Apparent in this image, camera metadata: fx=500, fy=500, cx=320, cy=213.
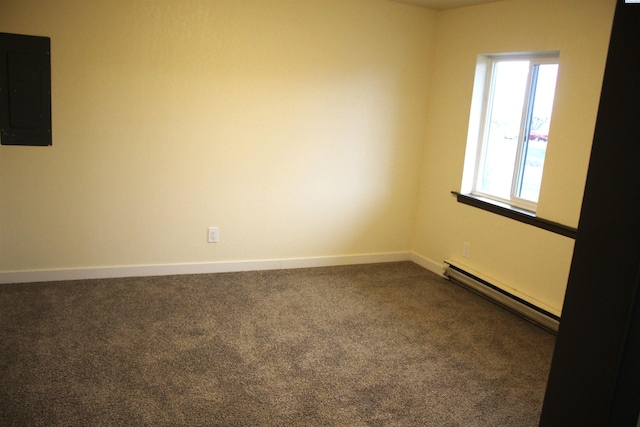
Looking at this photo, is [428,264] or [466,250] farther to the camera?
[428,264]

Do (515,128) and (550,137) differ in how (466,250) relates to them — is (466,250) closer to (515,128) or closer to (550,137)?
(515,128)

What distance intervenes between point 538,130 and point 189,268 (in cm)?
302

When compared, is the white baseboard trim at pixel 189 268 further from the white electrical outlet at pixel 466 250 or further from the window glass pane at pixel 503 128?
the window glass pane at pixel 503 128

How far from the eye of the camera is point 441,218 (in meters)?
4.69

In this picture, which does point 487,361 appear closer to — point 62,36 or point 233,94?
point 233,94

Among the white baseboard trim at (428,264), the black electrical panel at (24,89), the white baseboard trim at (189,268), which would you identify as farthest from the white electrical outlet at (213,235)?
the white baseboard trim at (428,264)

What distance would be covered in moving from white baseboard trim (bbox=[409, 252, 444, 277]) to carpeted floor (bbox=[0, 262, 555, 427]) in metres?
0.43

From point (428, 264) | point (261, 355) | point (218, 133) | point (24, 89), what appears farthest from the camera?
point (428, 264)

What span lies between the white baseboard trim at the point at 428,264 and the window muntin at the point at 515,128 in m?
0.81

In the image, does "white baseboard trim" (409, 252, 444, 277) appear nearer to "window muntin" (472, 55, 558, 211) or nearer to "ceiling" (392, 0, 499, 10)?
"window muntin" (472, 55, 558, 211)

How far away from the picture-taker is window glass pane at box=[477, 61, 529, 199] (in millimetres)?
4043

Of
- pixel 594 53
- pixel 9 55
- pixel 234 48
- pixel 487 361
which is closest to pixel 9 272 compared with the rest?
pixel 9 55

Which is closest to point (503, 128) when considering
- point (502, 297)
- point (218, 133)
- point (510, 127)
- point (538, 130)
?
point (510, 127)

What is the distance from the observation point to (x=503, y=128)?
421 cm
